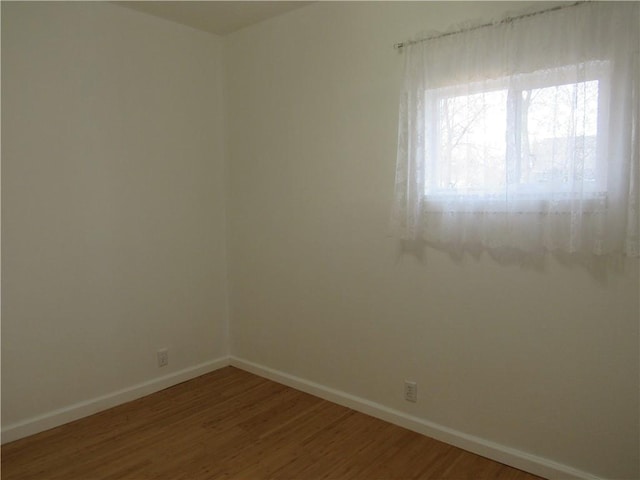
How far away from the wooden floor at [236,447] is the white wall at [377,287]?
0.22 metres

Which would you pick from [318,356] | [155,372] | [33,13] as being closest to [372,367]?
[318,356]

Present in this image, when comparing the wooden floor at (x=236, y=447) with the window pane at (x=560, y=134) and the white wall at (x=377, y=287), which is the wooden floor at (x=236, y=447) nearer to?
the white wall at (x=377, y=287)

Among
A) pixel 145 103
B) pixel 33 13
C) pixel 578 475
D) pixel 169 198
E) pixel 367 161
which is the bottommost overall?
pixel 578 475

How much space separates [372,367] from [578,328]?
126 centimetres

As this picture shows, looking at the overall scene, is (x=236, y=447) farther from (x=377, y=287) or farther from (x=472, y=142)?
(x=472, y=142)

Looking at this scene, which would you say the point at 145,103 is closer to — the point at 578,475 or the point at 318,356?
the point at 318,356

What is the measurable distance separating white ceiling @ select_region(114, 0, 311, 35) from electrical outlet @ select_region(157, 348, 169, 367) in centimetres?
243

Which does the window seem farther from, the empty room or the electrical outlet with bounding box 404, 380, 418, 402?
the electrical outlet with bounding box 404, 380, 418, 402

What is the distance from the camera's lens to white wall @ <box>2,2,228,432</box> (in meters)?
2.65

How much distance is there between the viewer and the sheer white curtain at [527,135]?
1954mm

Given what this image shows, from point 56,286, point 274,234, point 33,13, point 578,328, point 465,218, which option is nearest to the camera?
point 578,328

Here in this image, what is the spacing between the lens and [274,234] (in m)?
3.46

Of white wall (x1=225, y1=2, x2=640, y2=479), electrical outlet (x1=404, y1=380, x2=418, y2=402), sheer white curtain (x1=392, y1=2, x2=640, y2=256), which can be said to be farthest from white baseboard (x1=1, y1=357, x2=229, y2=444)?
sheer white curtain (x1=392, y1=2, x2=640, y2=256)

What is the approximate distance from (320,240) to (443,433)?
1.44 m
